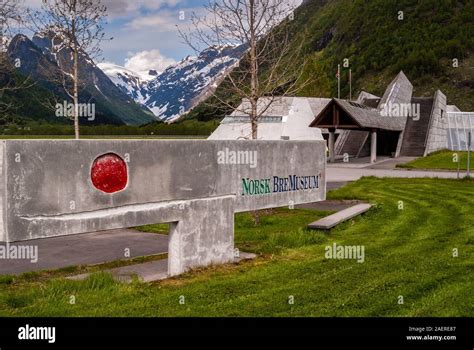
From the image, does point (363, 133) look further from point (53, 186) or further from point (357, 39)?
Answer: point (357, 39)

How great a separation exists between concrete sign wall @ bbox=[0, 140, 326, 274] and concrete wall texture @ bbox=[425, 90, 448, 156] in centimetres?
4962

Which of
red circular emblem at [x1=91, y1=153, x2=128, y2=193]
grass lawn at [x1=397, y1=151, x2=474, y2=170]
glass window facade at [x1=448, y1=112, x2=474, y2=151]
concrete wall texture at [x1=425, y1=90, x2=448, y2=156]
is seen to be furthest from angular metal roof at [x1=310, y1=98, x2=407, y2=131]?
red circular emblem at [x1=91, y1=153, x2=128, y2=193]

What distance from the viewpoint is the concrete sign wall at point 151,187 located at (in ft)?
28.7

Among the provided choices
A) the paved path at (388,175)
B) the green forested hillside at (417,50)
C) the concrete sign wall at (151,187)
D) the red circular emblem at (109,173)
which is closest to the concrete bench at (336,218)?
the concrete sign wall at (151,187)

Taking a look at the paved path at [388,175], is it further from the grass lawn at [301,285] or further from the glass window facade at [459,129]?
the glass window facade at [459,129]

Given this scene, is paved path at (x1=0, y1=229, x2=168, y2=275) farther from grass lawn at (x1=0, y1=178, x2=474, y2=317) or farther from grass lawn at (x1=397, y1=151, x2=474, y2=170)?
grass lawn at (x1=397, y1=151, x2=474, y2=170)

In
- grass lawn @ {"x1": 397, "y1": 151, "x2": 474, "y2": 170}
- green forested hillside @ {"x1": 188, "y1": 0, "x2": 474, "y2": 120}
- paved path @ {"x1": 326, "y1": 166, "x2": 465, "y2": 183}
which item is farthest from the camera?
green forested hillside @ {"x1": 188, "y1": 0, "x2": 474, "y2": 120}

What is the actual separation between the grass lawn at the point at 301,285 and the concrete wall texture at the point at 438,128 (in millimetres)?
47587

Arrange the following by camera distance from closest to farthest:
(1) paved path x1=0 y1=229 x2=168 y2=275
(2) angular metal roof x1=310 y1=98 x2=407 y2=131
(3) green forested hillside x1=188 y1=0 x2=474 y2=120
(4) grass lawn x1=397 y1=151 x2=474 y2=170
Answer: (1) paved path x1=0 y1=229 x2=168 y2=275
(4) grass lawn x1=397 y1=151 x2=474 y2=170
(2) angular metal roof x1=310 y1=98 x2=407 y2=131
(3) green forested hillside x1=188 y1=0 x2=474 y2=120

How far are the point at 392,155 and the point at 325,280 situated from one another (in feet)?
172

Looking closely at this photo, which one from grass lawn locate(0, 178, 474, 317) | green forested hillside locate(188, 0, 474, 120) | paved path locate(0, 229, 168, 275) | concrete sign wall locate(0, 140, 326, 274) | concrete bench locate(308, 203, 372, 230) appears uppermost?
green forested hillside locate(188, 0, 474, 120)

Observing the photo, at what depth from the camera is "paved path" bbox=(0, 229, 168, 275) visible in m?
11.8

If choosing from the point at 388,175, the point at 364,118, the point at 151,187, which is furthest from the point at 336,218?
the point at 364,118

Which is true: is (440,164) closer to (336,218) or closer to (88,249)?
(336,218)
